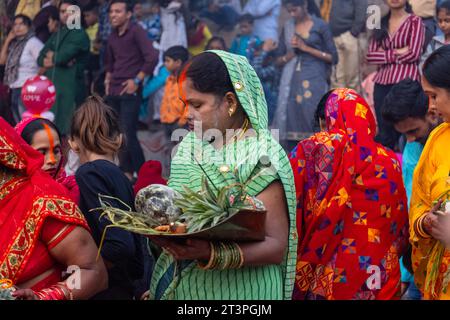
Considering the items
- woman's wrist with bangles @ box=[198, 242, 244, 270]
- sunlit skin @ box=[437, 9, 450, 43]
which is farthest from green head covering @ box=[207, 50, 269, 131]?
sunlit skin @ box=[437, 9, 450, 43]

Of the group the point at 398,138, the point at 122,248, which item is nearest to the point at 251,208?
the point at 122,248

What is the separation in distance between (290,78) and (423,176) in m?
4.85

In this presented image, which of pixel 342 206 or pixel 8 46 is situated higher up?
pixel 8 46

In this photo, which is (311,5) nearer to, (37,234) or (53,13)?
(53,13)

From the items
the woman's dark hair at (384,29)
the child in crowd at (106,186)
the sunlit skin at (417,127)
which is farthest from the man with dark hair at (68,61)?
the child in crowd at (106,186)

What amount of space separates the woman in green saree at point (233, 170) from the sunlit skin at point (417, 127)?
7.19ft

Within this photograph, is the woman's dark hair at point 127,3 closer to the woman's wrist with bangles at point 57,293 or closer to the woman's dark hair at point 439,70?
the woman's dark hair at point 439,70

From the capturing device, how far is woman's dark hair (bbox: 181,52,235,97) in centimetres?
385

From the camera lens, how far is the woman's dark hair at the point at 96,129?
474 centimetres

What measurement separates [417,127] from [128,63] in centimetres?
446

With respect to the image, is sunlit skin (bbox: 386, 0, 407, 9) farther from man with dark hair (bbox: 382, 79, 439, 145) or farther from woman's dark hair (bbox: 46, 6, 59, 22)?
woman's dark hair (bbox: 46, 6, 59, 22)

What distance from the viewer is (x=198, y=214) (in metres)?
3.51

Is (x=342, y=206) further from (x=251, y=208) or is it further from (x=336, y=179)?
(x=251, y=208)

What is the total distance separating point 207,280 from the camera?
12.4ft
